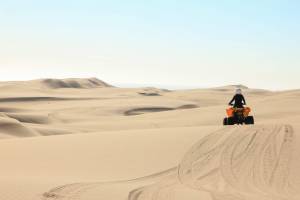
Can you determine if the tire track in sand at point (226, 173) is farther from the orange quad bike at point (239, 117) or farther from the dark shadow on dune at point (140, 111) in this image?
the dark shadow on dune at point (140, 111)

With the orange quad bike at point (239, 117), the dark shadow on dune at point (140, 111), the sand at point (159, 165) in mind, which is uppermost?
the orange quad bike at point (239, 117)

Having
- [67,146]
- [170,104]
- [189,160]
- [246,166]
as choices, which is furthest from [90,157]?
[170,104]

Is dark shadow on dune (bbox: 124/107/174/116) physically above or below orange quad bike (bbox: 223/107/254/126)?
below

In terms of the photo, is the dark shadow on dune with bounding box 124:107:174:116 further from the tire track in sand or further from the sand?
the tire track in sand

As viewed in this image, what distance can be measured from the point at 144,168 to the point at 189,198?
9.75 feet

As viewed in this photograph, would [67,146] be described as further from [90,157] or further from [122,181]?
[122,181]

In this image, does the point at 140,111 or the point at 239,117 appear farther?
the point at 140,111

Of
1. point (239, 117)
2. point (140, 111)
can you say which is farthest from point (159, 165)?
point (140, 111)

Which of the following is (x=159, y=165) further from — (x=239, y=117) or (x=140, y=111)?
(x=140, y=111)

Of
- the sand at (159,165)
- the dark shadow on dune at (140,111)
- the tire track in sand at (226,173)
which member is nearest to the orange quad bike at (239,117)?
the sand at (159,165)

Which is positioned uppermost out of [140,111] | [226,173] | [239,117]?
[239,117]

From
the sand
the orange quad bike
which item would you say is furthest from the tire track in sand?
the orange quad bike

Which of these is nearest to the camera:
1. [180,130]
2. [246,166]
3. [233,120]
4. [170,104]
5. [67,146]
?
[246,166]

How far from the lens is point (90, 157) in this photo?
41.2 feet
